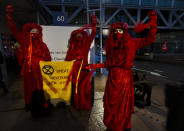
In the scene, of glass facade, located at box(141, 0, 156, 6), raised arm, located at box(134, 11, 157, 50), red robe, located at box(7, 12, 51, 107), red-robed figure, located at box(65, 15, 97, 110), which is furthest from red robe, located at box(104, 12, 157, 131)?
glass facade, located at box(141, 0, 156, 6)

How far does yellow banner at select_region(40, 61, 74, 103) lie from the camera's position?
2.33 metres

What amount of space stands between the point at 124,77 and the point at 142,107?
152 centimetres

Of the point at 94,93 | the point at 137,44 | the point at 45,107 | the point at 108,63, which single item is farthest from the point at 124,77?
the point at 94,93

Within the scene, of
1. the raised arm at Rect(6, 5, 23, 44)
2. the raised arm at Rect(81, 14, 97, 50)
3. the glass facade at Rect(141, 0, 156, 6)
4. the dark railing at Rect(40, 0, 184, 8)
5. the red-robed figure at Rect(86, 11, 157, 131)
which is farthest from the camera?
the glass facade at Rect(141, 0, 156, 6)

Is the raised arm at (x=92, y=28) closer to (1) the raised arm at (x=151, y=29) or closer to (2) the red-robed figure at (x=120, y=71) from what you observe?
(2) the red-robed figure at (x=120, y=71)

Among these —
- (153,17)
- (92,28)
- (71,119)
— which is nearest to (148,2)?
(92,28)

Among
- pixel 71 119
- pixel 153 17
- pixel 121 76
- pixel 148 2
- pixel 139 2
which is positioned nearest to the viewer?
pixel 153 17

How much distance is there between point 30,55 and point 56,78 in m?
0.68

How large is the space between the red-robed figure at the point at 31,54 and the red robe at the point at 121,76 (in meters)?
1.38

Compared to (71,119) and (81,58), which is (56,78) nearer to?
(81,58)

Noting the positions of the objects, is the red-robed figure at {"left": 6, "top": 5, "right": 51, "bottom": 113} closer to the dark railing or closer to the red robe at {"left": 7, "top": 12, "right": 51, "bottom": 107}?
the red robe at {"left": 7, "top": 12, "right": 51, "bottom": 107}

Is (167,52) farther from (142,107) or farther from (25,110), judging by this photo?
(25,110)

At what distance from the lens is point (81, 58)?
234 centimetres

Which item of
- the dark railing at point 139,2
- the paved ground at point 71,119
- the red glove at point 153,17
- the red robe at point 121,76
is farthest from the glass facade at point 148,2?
the red robe at point 121,76
